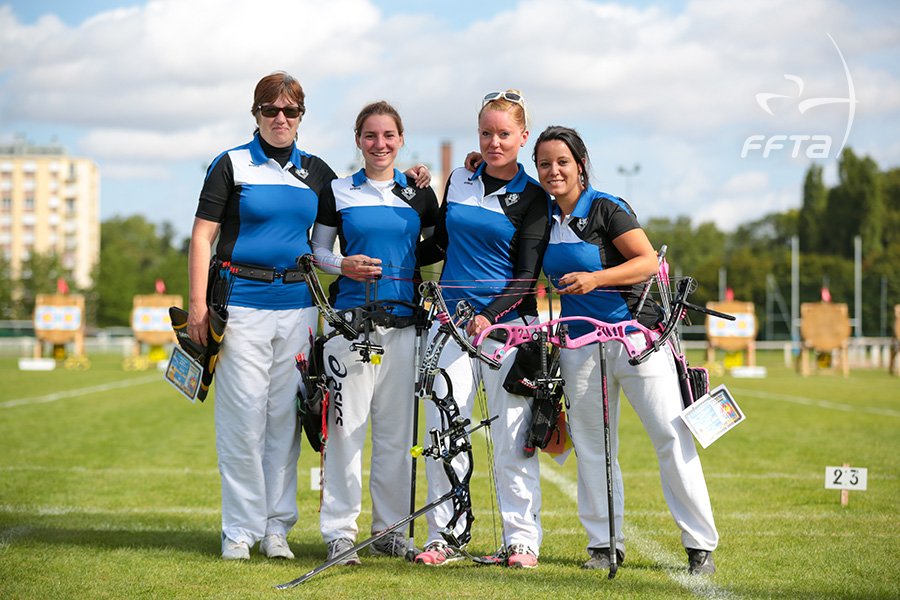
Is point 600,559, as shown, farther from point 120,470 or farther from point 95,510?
point 120,470

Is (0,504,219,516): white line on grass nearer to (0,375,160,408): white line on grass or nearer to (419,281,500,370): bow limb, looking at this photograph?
(419,281,500,370): bow limb

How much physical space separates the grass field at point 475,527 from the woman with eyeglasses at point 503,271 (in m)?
0.33

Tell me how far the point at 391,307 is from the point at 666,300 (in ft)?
4.35

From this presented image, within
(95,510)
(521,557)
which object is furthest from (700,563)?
(95,510)

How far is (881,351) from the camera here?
1574 inches

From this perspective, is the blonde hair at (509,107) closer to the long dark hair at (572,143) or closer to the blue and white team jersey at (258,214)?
the long dark hair at (572,143)

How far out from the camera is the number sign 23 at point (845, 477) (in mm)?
7176

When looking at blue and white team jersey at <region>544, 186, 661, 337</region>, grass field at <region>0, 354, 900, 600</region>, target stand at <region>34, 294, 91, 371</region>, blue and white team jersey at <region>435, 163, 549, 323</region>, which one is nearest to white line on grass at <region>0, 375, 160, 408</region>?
grass field at <region>0, 354, 900, 600</region>

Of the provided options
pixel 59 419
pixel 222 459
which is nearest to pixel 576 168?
pixel 222 459

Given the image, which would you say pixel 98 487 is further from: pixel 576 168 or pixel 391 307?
pixel 576 168

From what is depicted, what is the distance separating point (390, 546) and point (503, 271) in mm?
1555

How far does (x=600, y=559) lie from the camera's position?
536 centimetres

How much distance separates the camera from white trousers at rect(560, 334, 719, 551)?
5.11 meters

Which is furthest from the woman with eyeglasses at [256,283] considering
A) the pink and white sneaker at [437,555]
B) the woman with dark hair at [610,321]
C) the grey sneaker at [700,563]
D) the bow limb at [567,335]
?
the grey sneaker at [700,563]
